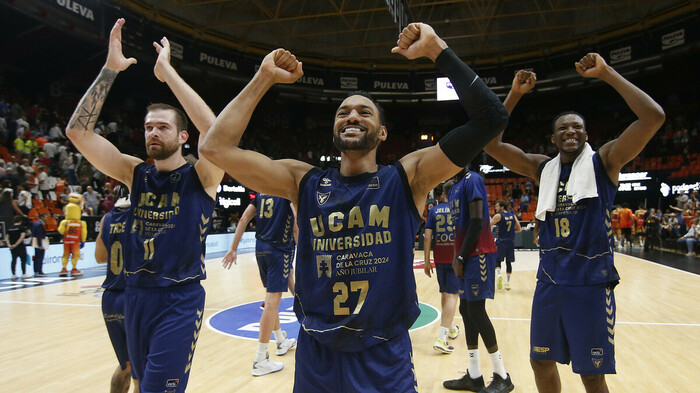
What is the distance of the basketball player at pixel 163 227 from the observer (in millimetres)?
2445

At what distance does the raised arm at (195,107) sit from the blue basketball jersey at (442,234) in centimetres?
326

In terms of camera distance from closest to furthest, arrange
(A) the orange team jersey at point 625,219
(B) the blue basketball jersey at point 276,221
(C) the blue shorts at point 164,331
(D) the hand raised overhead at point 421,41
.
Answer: (D) the hand raised overhead at point 421,41
(C) the blue shorts at point 164,331
(B) the blue basketball jersey at point 276,221
(A) the orange team jersey at point 625,219

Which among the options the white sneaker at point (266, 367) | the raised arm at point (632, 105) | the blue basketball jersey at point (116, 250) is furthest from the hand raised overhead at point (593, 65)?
the white sneaker at point (266, 367)

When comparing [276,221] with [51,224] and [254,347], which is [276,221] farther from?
[51,224]

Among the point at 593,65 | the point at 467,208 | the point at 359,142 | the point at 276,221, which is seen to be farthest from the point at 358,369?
the point at 276,221

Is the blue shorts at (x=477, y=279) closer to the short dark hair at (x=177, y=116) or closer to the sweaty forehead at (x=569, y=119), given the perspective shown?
the sweaty forehead at (x=569, y=119)

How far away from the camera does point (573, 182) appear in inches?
114

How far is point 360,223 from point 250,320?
5125 mm

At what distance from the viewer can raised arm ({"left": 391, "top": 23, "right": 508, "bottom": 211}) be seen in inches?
70.8

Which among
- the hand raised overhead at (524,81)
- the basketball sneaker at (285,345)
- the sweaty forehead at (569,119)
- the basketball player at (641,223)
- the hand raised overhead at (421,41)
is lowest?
the basketball sneaker at (285,345)

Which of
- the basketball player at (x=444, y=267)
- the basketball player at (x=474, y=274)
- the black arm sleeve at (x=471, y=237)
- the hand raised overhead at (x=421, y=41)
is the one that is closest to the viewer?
the hand raised overhead at (x=421, y=41)

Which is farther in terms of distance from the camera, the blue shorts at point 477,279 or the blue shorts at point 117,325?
the blue shorts at point 477,279

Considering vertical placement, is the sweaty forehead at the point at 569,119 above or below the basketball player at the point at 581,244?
above

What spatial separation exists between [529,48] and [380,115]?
25.7m
